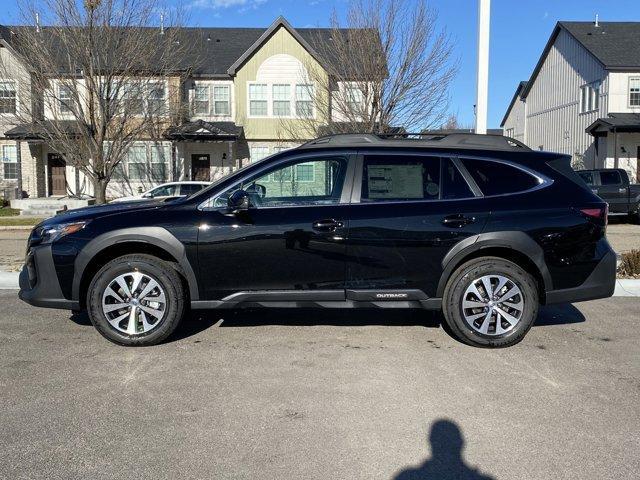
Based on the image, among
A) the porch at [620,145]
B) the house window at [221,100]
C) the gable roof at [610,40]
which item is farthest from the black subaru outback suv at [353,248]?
the gable roof at [610,40]

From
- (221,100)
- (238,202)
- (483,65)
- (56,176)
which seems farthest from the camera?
(56,176)

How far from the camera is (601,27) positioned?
101ft

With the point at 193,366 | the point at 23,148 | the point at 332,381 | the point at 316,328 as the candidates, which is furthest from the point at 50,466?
the point at 23,148

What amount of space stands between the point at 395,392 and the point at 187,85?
24016mm

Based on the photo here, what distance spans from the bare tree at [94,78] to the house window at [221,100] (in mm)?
8313

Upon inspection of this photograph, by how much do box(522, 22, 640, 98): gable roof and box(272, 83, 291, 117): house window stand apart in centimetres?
1465

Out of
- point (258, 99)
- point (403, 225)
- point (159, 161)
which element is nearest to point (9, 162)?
point (159, 161)

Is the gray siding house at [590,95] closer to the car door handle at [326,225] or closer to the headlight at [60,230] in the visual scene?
the car door handle at [326,225]

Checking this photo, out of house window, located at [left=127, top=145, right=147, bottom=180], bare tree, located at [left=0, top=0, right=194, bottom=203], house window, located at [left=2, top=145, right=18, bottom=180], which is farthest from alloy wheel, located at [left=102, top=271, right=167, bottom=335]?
house window, located at [left=2, top=145, right=18, bottom=180]

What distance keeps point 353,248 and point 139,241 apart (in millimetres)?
1902

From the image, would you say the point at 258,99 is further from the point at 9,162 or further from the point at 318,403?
the point at 318,403

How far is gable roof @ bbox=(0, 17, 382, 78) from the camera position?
2289 cm

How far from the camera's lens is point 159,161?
25.9 m

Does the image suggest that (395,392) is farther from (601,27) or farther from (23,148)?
(601,27)
